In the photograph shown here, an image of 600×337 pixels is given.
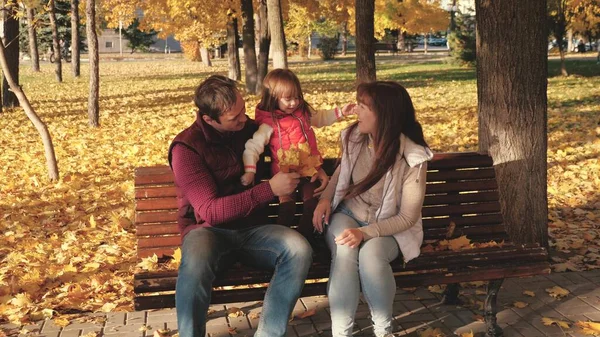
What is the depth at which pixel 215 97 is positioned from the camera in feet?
12.7

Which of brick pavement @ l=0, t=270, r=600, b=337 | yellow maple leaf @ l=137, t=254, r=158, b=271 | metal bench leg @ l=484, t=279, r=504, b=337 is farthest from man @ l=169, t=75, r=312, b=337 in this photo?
metal bench leg @ l=484, t=279, r=504, b=337

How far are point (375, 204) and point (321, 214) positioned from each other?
28 cm

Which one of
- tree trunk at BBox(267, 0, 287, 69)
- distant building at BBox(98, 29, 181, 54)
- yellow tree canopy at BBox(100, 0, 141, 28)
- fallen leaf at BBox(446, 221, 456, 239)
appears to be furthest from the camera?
distant building at BBox(98, 29, 181, 54)

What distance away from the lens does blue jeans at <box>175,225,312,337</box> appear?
366cm

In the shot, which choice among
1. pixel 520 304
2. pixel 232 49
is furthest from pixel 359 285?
pixel 232 49

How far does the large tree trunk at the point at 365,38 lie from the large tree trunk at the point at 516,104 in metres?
8.52

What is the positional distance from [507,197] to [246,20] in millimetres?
18502

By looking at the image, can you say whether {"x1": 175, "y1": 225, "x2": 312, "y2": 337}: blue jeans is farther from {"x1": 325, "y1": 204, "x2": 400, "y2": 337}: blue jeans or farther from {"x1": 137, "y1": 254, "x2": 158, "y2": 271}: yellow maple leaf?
{"x1": 137, "y1": 254, "x2": 158, "y2": 271}: yellow maple leaf

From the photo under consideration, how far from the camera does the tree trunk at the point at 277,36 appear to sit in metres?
15.8

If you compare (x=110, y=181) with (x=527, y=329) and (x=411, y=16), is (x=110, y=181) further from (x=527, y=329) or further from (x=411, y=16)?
(x=411, y=16)

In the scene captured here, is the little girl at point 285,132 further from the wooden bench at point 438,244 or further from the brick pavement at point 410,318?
the brick pavement at point 410,318

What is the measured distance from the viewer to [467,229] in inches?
185

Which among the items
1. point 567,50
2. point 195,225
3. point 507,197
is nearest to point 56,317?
point 195,225

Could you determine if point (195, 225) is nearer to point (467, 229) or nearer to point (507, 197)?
point (467, 229)
